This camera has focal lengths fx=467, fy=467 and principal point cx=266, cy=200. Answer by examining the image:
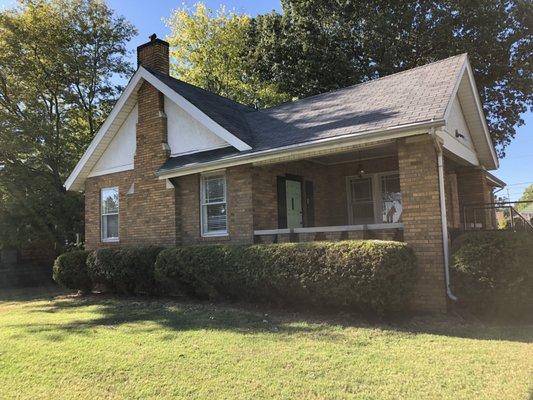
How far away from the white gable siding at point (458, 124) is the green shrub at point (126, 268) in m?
7.65

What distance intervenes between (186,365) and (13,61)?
1882 cm

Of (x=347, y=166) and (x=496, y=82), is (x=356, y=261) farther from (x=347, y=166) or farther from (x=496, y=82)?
(x=496, y=82)

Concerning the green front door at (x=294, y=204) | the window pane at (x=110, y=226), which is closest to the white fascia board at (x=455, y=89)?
the green front door at (x=294, y=204)

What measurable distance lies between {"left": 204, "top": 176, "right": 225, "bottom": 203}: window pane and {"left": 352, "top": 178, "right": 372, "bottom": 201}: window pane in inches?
169

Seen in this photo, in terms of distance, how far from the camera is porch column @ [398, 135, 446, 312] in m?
8.31

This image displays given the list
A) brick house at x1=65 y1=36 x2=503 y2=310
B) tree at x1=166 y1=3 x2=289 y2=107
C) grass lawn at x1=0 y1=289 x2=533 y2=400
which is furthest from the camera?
tree at x1=166 y1=3 x2=289 y2=107

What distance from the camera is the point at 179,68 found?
33781 millimetres

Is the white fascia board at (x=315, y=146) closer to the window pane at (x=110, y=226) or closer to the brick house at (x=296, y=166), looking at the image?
the brick house at (x=296, y=166)

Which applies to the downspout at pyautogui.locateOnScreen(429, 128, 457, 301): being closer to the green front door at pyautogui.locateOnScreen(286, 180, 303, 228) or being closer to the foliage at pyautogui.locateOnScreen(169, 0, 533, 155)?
the green front door at pyautogui.locateOnScreen(286, 180, 303, 228)

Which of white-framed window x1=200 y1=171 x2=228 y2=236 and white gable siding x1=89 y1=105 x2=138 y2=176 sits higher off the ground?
white gable siding x1=89 y1=105 x2=138 y2=176

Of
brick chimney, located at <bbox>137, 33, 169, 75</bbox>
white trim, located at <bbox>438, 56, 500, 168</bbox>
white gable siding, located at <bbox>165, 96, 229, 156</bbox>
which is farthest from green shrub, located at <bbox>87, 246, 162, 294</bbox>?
white trim, located at <bbox>438, 56, 500, 168</bbox>

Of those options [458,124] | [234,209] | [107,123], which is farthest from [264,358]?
[107,123]

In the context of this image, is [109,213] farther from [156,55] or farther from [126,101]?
[156,55]

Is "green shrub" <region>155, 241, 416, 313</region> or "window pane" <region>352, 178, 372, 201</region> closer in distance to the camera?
"green shrub" <region>155, 241, 416, 313</region>
